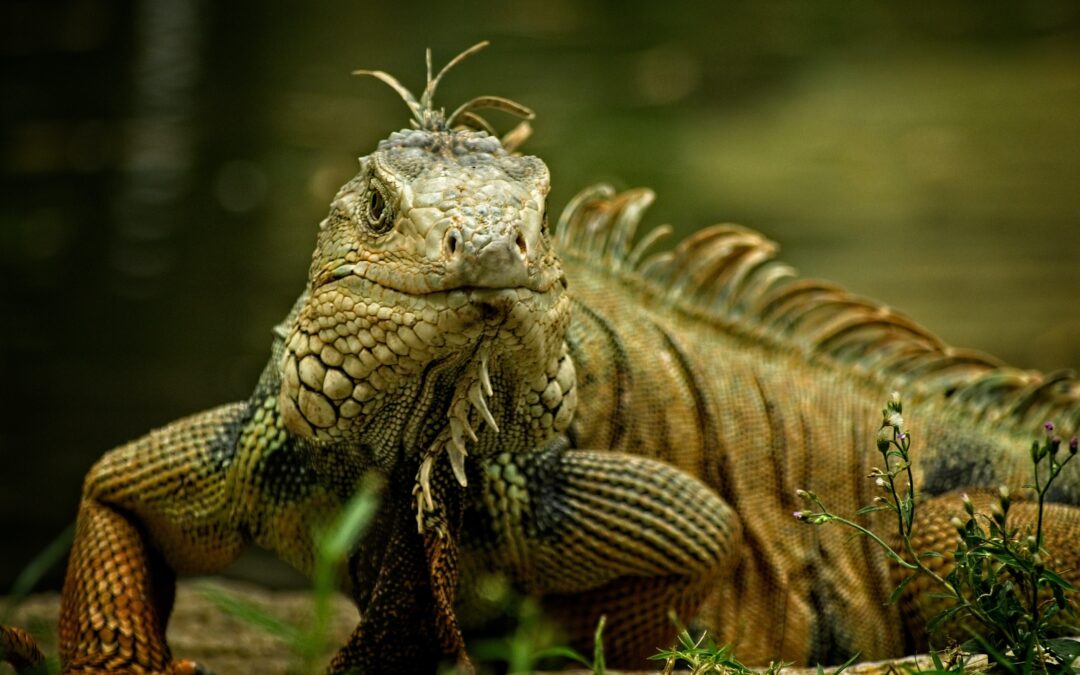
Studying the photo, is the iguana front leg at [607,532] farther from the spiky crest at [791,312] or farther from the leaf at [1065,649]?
the leaf at [1065,649]

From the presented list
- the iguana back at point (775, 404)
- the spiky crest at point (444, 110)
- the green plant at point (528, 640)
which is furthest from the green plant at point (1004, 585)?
the iguana back at point (775, 404)

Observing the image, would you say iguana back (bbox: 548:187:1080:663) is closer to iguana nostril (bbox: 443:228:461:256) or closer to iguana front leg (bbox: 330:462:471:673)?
iguana front leg (bbox: 330:462:471:673)

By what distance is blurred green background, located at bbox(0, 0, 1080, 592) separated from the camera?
9.92 m

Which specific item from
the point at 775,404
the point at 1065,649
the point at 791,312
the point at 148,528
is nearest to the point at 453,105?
the point at 791,312

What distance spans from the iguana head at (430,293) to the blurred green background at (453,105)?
15.5ft

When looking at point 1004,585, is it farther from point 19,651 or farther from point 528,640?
point 19,651

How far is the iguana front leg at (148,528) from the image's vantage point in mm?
3773

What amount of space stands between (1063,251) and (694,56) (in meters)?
9.59

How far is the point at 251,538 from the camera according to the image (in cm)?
398

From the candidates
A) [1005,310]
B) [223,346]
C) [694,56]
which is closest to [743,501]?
[223,346]

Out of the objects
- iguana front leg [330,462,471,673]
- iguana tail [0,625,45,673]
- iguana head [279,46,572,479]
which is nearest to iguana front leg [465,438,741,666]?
iguana front leg [330,462,471,673]

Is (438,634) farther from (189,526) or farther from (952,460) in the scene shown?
(952,460)

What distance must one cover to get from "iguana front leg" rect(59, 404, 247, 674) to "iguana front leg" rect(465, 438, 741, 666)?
763mm

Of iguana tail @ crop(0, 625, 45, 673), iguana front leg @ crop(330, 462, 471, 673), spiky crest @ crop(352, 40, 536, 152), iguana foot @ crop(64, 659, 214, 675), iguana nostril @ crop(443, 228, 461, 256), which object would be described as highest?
spiky crest @ crop(352, 40, 536, 152)
